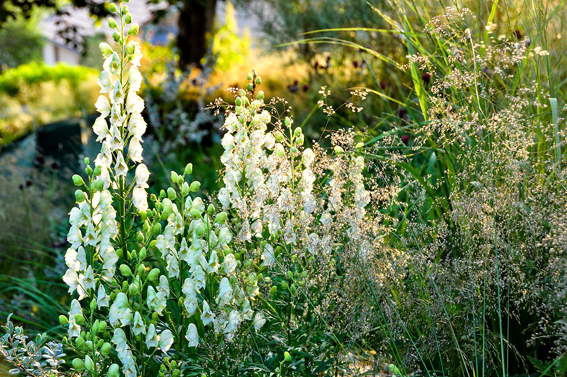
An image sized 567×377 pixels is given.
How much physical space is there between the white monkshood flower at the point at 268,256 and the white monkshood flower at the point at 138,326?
1.45ft

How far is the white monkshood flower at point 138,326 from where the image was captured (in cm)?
166

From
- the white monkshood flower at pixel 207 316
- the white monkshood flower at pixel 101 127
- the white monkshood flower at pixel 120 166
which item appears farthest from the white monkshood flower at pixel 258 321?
the white monkshood flower at pixel 101 127

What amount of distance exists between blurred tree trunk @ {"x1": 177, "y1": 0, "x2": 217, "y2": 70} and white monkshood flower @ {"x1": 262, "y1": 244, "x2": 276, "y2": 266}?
7.45 metres

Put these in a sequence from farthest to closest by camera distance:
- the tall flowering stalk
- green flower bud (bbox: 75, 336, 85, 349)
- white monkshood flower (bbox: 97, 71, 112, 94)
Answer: white monkshood flower (bbox: 97, 71, 112, 94)
the tall flowering stalk
green flower bud (bbox: 75, 336, 85, 349)

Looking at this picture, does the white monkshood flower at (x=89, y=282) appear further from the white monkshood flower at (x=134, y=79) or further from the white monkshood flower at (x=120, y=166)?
the white monkshood flower at (x=134, y=79)

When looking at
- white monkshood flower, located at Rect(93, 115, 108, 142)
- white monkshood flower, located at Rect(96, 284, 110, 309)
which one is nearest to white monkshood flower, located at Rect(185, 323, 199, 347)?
white monkshood flower, located at Rect(96, 284, 110, 309)

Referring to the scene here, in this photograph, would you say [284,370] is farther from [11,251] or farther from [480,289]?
[11,251]

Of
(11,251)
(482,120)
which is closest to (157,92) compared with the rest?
(11,251)

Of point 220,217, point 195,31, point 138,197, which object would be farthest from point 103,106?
point 195,31

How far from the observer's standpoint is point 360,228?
5.94 ft

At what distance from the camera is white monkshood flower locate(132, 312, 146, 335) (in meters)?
1.66

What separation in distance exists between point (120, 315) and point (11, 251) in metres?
3.20

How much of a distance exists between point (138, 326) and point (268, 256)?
479 mm

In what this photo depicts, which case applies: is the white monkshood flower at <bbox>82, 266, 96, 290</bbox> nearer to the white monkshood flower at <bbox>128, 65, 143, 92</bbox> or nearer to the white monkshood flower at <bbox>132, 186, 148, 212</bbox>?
the white monkshood flower at <bbox>132, 186, 148, 212</bbox>
